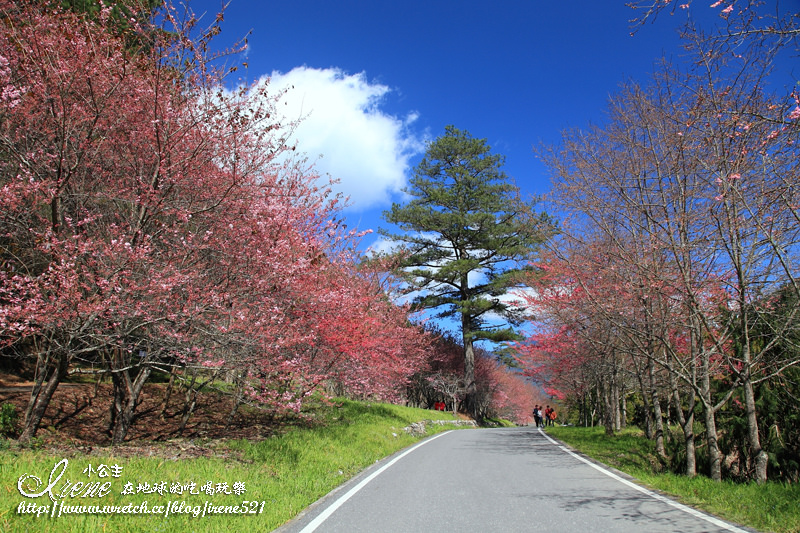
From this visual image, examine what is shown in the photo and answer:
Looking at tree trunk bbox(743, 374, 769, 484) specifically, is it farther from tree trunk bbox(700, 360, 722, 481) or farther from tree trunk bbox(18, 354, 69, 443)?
tree trunk bbox(18, 354, 69, 443)

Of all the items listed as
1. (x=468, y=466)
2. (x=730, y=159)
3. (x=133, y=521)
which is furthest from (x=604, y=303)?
(x=133, y=521)

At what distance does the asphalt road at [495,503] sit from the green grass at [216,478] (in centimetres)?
48

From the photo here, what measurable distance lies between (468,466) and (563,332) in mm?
9811

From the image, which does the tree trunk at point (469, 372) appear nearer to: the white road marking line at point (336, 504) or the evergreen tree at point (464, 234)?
the evergreen tree at point (464, 234)

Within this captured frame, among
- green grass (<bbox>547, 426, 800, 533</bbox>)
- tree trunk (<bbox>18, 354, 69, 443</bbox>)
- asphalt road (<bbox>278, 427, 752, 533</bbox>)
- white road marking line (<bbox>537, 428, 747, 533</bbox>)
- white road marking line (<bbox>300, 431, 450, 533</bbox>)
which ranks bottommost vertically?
white road marking line (<bbox>300, 431, 450, 533</bbox>)

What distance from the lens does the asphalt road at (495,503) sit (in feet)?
16.7

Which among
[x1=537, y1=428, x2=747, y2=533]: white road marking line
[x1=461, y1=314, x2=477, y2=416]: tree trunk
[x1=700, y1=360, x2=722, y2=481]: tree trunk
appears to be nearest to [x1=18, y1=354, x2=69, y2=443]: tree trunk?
[x1=537, y1=428, x2=747, y2=533]: white road marking line

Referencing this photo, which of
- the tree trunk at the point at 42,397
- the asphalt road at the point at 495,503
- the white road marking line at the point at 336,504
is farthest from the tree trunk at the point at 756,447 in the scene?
the tree trunk at the point at 42,397

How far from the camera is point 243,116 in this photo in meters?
8.49

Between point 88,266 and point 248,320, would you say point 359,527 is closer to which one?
point 248,320

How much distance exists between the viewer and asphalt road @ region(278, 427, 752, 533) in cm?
508

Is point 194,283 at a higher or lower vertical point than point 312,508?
higher

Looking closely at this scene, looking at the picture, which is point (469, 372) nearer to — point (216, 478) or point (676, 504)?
point (676, 504)

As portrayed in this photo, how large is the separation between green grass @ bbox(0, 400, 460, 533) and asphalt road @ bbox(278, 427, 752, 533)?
18.8 inches
